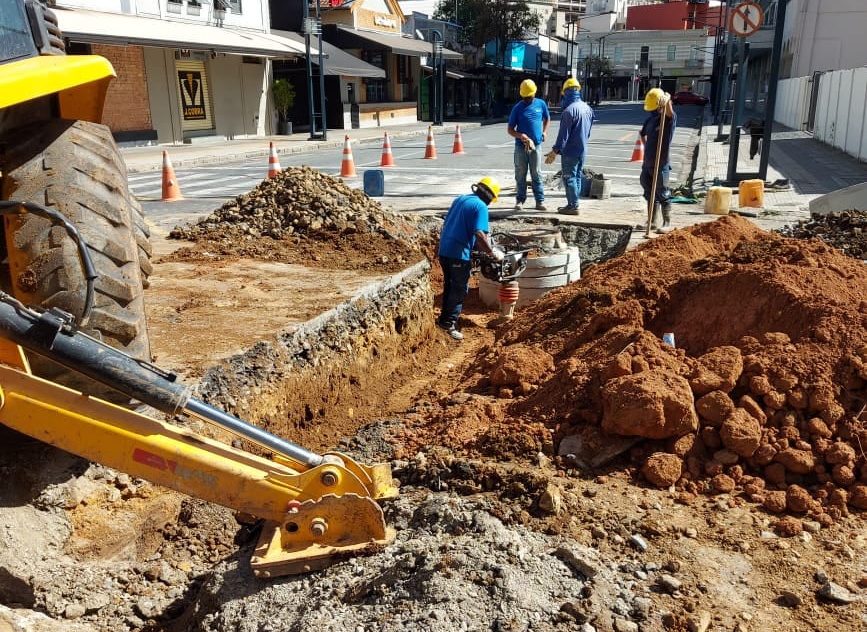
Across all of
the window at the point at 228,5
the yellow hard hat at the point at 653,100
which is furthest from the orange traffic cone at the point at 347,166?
the window at the point at 228,5

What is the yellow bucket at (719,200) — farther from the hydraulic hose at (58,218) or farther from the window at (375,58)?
the window at (375,58)

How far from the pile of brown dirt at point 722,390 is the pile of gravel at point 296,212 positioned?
332cm

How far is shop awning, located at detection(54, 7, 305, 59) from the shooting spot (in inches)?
709

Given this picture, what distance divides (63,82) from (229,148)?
19908 mm

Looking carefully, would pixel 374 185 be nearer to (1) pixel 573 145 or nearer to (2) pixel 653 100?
(1) pixel 573 145

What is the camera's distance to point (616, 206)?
1121 centimetres

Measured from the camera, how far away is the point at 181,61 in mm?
23359

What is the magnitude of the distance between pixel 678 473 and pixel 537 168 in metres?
7.41

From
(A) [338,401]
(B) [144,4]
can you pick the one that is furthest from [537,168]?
(B) [144,4]

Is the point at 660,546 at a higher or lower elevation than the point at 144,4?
lower

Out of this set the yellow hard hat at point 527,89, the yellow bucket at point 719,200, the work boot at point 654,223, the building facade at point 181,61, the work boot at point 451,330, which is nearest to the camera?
the work boot at point 451,330

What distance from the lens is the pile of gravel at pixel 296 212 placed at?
817cm

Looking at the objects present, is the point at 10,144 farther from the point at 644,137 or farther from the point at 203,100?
the point at 203,100

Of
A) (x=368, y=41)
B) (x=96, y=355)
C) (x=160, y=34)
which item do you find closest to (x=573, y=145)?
(x=96, y=355)
